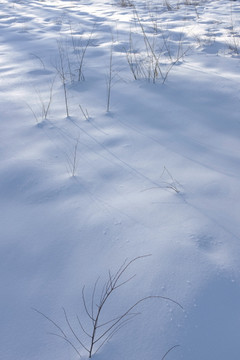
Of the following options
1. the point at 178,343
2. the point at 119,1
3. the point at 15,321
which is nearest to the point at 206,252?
the point at 178,343

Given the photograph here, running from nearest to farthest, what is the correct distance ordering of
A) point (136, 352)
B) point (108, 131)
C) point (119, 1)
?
point (136, 352) < point (108, 131) < point (119, 1)

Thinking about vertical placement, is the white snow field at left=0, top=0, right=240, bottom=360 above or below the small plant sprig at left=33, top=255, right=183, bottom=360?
above

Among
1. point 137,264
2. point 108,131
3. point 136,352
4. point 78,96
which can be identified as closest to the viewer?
point 136,352

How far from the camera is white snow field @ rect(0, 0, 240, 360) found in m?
0.91

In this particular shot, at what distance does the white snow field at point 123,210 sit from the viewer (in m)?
0.91

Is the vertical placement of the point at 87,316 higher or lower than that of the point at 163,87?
lower

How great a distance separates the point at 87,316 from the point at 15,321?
224 mm

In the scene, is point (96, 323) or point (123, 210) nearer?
point (96, 323)

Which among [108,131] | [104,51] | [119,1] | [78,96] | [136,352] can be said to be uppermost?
[119,1]

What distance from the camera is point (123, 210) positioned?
4.34 ft

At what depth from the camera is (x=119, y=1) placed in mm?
6164

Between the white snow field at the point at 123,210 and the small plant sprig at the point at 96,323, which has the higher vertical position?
the white snow field at the point at 123,210

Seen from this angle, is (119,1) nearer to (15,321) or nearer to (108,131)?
(108,131)

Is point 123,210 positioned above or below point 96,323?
above
